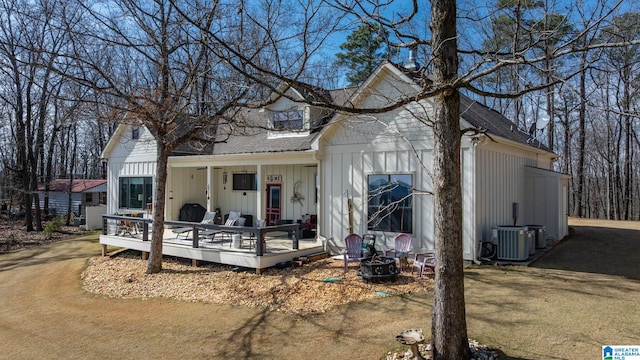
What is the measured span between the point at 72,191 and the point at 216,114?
70.2ft

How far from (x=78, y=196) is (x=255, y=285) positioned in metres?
22.4

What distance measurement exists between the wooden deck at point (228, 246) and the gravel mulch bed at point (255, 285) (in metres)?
0.32

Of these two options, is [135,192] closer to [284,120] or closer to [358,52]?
[284,120]

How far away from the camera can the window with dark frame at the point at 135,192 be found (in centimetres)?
1778

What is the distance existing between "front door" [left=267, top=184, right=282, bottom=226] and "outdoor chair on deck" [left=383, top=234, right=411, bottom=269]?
6.11 meters

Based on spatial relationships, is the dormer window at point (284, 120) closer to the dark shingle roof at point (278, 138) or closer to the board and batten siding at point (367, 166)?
the dark shingle roof at point (278, 138)

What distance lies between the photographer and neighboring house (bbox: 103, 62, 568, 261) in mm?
10414

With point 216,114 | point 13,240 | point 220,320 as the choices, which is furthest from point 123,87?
point 13,240

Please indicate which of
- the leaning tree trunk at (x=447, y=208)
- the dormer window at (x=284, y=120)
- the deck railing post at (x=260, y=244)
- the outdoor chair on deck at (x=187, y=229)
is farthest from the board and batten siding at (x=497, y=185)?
the outdoor chair on deck at (x=187, y=229)

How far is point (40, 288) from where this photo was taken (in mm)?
10484

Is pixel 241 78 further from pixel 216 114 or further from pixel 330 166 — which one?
pixel 330 166

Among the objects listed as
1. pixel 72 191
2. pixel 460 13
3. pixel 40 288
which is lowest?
pixel 40 288

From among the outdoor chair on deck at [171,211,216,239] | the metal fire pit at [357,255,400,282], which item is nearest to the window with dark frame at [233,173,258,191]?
the outdoor chair on deck at [171,211,216,239]

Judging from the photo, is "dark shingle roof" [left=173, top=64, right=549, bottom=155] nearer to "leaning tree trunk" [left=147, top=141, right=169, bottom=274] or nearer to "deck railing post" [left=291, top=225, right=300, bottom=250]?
"leaning tree trunk" [left=147, top=141, right=169, bottom=274]
